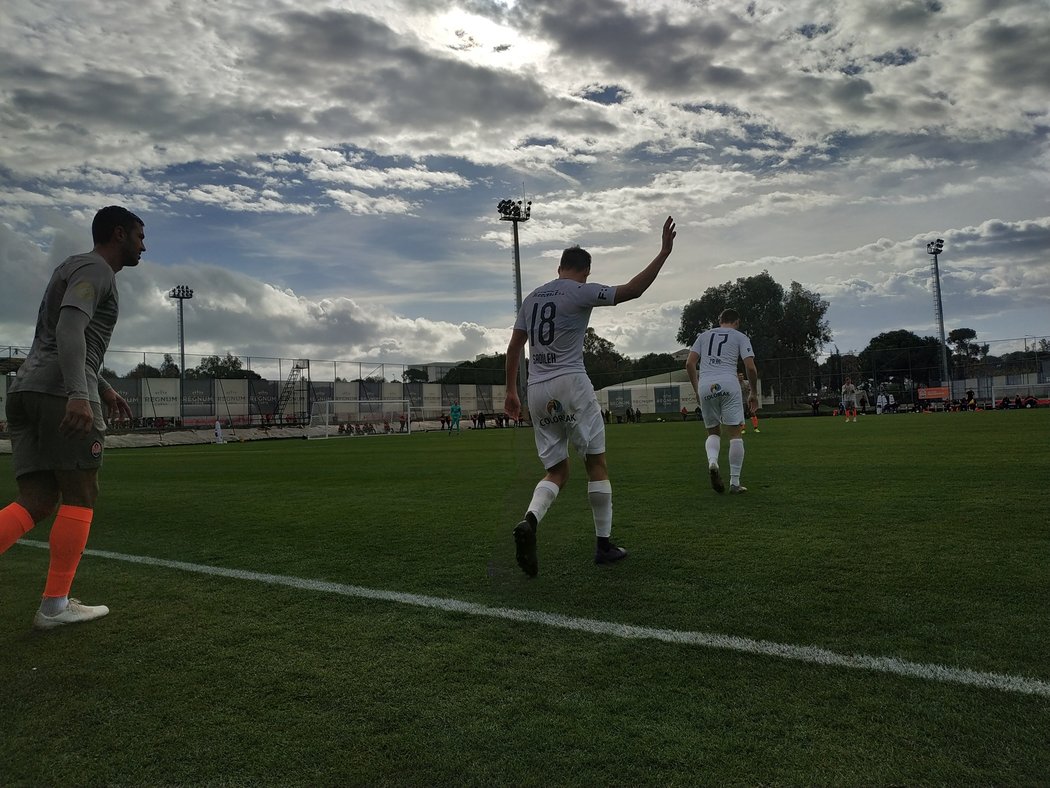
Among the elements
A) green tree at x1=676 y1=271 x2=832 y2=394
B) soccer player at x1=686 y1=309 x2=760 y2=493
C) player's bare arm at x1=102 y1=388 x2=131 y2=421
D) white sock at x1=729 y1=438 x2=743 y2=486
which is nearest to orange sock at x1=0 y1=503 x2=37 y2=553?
player's bare arm at x1=102 y1=388 x2=131 y2=421

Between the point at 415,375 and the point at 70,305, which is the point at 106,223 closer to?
the point at 70,305

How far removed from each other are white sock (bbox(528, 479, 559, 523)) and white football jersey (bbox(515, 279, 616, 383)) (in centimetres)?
76

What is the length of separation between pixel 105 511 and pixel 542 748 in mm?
8514

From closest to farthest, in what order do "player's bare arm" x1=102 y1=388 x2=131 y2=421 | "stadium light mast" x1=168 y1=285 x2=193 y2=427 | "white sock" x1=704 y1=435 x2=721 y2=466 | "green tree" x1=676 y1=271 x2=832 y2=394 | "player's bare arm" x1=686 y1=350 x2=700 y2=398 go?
1. "player's bare arm" x1=102 y1=388 x2=131 y2=421
2. "white sock" x1=704 y1=435 x2=721 y2=466
3. "player's bare arm" x1=686 y1=350 x2=700 y2=398
4. "stadium light mast" x1=168 y1=285 x2=193 y2=427
5. "green tree" x1=676 y1=271 x2=832 y2=394

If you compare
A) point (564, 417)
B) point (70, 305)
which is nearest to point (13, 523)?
point (70, 305)

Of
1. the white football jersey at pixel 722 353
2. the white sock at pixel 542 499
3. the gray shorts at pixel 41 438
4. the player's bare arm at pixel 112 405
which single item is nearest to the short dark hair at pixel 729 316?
the white football jersey at pixel 722 353

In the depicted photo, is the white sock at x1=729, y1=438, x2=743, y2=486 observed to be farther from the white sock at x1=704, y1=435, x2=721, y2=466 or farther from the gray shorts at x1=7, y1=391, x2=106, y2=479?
the gray shorts at x1=7, y1=391, x2=106, y2=479

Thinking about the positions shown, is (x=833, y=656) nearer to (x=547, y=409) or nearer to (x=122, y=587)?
(x=547, y=409)

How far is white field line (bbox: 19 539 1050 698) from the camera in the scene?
8.27 ft

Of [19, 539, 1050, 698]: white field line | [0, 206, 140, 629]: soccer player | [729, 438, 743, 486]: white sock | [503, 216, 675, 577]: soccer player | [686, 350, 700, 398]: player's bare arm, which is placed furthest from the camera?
[686, 350, 700, 398]: player's bare arm

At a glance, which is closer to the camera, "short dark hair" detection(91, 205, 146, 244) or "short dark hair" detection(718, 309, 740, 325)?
"short dark hair" detection(91, 205, 146, 244)

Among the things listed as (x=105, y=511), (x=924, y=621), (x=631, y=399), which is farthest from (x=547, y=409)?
(x=631, y=399)

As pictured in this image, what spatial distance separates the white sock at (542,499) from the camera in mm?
4578

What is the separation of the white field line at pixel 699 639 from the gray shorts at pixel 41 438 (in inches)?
55.3
